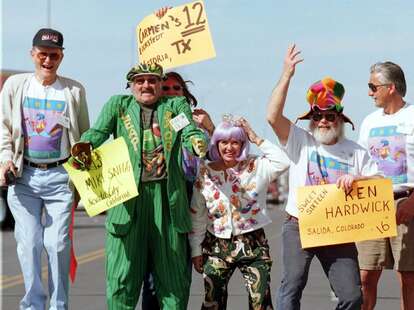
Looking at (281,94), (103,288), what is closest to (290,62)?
(281,94)

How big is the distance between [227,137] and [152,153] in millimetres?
539

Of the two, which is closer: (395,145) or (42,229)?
(395,145)

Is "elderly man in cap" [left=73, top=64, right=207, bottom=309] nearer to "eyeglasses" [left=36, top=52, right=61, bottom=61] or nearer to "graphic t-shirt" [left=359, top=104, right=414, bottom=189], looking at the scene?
"eyeglasses" [left=36, top=52, right=61, bottom=61]

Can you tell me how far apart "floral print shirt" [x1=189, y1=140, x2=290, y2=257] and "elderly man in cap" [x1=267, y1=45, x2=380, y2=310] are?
16cm

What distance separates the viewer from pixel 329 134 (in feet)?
26.7

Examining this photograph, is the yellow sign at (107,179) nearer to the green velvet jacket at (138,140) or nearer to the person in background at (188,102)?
the green velvet jacket at (138,140)

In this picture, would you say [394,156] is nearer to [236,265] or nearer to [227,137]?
[227,137]

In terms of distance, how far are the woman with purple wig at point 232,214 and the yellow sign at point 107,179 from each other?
558 mm

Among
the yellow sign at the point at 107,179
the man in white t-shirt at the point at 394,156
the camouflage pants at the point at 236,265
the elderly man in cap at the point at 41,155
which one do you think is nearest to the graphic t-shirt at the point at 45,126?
the elderly man in cap at the point at 41,155

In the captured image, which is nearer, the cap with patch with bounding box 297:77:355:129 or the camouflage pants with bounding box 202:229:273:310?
the camouflage pants with bounding box 202:229:273:310

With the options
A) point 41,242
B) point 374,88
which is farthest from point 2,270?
point 374,88

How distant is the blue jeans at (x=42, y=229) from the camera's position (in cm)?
881

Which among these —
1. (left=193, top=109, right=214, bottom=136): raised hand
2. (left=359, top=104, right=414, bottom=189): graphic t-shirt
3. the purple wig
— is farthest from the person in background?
(left=359, top=104, right=414, bottom=189): graphic t-shirt

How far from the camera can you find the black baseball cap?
8.78 metres
